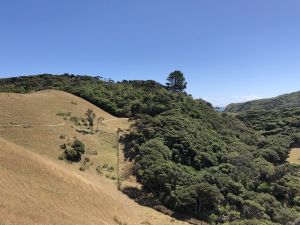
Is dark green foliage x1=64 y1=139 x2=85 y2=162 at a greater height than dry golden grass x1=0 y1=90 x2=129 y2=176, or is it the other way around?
dry golden grass x1=0 y1=90 x2=129 y2=176

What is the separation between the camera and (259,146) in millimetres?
73562

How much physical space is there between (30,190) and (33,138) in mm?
23031

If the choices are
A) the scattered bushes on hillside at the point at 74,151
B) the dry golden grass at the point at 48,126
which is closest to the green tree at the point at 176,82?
the dry golden grass at the point at 48,126

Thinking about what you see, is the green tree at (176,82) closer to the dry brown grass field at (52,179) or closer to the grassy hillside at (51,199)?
the dry brown grass field at (52,179)

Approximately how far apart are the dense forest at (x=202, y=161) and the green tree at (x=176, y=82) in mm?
16185

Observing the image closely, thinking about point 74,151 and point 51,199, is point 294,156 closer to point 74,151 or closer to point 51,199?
point 74,151

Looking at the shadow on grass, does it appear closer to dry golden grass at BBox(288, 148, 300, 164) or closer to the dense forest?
the dense forest

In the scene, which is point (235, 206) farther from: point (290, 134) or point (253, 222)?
point (290, 134)

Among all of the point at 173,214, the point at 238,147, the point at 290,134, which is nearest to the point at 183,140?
the point at 238,147

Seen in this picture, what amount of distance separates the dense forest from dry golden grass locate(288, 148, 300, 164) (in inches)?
55.4

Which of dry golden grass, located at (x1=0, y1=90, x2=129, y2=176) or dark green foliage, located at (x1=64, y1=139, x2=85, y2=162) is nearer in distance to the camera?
dark green foliage, located at (x1=64, y1=139, x2=85, y2=162)

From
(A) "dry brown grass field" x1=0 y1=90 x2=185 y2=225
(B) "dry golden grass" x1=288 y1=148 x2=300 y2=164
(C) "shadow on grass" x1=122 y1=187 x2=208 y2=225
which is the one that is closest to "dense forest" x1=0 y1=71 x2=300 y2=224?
(C) "shadow on grass" x1=122 y1=187 x2=208 y2=225

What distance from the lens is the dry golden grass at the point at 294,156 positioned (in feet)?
239

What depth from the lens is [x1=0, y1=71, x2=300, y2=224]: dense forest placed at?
38750 mm
